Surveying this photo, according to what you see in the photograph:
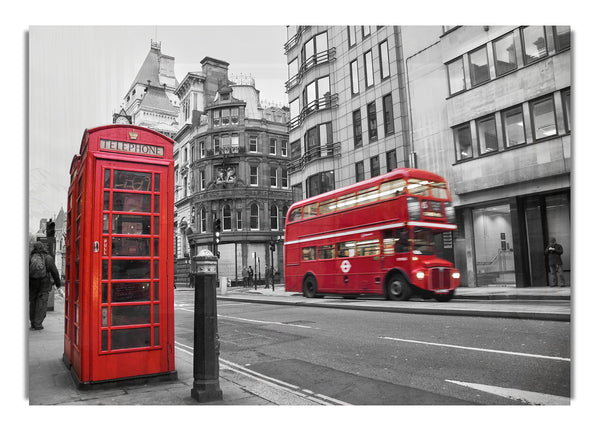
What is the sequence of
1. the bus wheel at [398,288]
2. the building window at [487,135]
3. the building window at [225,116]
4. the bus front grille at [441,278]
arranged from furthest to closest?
the building window at [225,116]
the building window at [487,135]
the bus wheel at [398,288]
the bus front grille at [441,278]

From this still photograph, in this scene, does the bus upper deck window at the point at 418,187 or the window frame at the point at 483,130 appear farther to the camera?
the window frame at the point at 483,130

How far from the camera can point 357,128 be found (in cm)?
483

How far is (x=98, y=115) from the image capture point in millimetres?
4586

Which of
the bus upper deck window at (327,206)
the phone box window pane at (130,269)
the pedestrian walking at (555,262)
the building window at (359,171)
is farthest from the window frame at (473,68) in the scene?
the phone box window pane at (130,269)

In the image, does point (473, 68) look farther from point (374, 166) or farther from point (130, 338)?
point (130, 338)

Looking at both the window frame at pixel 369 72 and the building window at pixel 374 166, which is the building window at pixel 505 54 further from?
the building window at pixel 374 166

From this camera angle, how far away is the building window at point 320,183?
4.77m

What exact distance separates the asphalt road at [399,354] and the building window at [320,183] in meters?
1.37

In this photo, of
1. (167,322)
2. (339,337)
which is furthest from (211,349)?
(339,337)

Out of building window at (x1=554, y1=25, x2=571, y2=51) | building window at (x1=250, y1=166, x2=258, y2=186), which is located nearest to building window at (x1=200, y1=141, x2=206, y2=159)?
building window at (x1=250, y1=166, x2=258, y2=186)

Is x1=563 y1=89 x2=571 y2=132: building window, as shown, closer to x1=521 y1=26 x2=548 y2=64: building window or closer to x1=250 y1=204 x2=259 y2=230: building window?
x1=521 y1=26 x2=548 y2=64: building window
